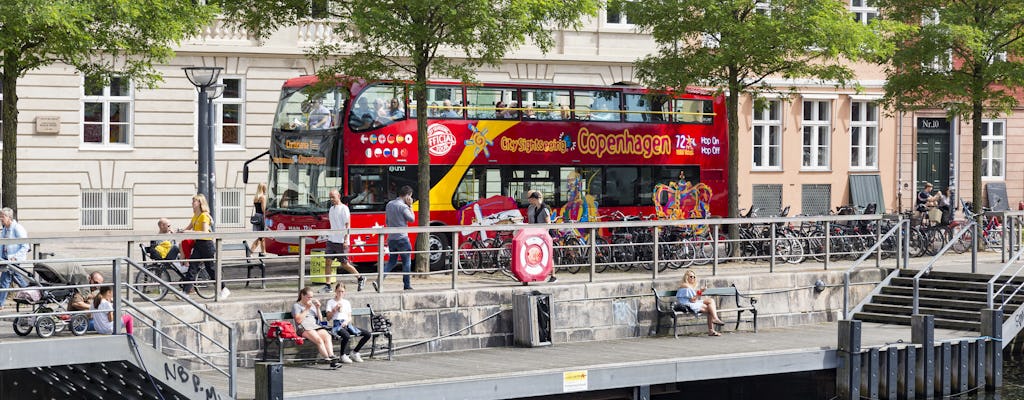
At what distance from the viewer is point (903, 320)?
27078 millimetres

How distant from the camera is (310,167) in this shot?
2911cm

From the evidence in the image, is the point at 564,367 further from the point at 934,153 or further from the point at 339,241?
the point at 934,153

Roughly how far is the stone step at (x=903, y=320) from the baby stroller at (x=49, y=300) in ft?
42.6

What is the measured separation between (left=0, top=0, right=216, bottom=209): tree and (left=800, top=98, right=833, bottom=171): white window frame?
1011 inches

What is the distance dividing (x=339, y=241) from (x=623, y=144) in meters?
9.75

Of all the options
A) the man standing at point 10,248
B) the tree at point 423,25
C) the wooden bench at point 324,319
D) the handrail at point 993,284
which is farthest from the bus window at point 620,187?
the man standing at point 10,248

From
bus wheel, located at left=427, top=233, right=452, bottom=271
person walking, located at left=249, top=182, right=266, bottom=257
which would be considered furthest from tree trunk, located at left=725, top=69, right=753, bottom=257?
person walking, located at left=249, top=182, right=266, bottom=257

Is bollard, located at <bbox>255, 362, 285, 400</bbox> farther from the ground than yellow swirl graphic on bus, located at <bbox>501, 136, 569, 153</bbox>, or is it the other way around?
yellow swirl graphic on bus, located at <bbox>501, 136, 569, 153</bbox>

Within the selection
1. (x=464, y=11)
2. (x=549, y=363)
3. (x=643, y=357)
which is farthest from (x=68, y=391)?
(x=464, y=11)

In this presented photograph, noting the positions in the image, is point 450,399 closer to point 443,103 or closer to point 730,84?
point 443,103

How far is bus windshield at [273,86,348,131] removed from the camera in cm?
2877

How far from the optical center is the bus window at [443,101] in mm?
29734

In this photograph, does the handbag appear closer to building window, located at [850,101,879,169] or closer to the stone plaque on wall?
the stone plaque on wall

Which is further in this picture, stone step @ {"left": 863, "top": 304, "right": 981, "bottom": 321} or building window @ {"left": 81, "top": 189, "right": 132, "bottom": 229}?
building window @ {"left": 81, "top": 189, "right": 132, "bottom": 229}
